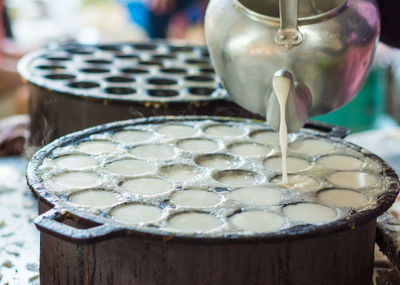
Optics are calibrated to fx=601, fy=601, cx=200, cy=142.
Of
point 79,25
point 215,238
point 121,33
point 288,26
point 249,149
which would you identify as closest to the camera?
point 215,238

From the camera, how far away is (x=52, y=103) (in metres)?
2.70

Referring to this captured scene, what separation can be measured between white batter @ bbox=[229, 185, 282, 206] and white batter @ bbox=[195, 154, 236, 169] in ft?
0.68

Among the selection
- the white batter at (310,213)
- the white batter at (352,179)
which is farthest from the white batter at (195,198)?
the white batter at (352,179)

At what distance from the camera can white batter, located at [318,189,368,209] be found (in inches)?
70.1

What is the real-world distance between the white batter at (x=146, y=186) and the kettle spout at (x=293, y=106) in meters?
0.39

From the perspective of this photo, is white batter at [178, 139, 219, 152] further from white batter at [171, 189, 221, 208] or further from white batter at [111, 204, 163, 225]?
white batter at [111, 204, 163, 225]

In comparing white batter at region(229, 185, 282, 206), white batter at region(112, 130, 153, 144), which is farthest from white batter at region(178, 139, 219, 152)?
white batter at region(229, 185, 282, 206)

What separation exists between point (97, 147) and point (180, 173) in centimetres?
36

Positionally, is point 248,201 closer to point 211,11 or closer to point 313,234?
point 313,234

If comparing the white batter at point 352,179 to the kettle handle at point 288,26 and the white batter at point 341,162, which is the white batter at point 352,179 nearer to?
the white batter at point 341,162

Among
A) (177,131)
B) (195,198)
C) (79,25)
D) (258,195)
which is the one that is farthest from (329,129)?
(79,25)

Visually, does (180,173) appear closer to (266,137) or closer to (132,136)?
(132,136)

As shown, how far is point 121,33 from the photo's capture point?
958 centimetres

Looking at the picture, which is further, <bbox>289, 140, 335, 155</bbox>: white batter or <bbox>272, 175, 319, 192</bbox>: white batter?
<bbox>289, 140, 335, 155</bbox>: white batter
